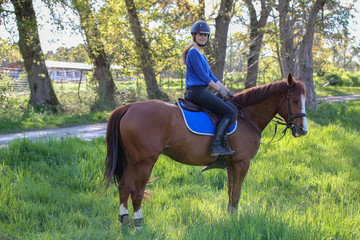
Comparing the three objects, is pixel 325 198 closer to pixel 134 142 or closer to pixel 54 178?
pixel 134 142

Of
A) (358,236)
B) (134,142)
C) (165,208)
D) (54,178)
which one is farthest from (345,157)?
(54,178)

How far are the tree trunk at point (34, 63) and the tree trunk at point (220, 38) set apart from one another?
8.29 metres

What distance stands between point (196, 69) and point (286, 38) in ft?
33.1

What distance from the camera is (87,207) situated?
4.58m

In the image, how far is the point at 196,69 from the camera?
4.19m

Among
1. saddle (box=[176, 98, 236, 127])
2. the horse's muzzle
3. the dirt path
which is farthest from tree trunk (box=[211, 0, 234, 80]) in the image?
saddle (box=[176, 98, 236, 127])

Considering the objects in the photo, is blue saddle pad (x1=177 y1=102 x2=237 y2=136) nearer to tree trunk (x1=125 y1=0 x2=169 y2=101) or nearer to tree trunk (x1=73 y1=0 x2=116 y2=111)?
tree trunk (x1=73 y1=0 x2=116 y2=111)

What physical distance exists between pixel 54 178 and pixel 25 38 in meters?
9.43

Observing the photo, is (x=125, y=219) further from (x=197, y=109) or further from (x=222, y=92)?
(x=222, y=92)

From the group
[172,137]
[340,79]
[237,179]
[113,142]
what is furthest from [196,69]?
[340,79]

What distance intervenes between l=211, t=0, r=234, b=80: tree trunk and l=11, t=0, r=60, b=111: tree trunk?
27.2ft

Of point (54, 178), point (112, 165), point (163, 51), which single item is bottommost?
point (54, 178)

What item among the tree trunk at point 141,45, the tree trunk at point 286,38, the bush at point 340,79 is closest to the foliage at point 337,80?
the bush at point 340,79

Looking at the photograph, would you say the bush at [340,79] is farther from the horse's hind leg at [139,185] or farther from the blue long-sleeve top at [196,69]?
the horse's hind leg at [139,185]
